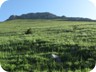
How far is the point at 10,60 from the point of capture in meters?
14.1

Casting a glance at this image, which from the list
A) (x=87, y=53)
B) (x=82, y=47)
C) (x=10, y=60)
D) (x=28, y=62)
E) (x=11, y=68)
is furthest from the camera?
(x=82, y=47)

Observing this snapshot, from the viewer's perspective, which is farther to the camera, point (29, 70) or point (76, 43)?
point (76, 43)

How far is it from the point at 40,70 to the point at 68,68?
113cm

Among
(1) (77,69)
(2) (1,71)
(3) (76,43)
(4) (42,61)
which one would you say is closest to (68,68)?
(1) (77,69)

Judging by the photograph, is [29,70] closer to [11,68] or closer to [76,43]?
[11,68]

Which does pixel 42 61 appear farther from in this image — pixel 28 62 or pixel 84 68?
pixel 84 68

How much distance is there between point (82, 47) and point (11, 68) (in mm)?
6814

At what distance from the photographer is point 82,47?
60.0ft

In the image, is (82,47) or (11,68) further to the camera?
(82,47)

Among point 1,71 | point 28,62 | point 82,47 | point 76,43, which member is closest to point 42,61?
point 28,62

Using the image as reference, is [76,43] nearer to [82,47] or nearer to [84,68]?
[82,47]

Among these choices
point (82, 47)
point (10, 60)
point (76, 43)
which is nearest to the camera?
point (10, 60)

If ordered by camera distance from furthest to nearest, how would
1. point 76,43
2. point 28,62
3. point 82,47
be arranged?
point 76,43, point 82,47, point 28,62

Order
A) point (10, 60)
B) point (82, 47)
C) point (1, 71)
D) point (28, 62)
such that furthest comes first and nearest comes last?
1. point (82, 47)
2. point (10, 60)
3. point (28, 62)
4. point (1, 71)
